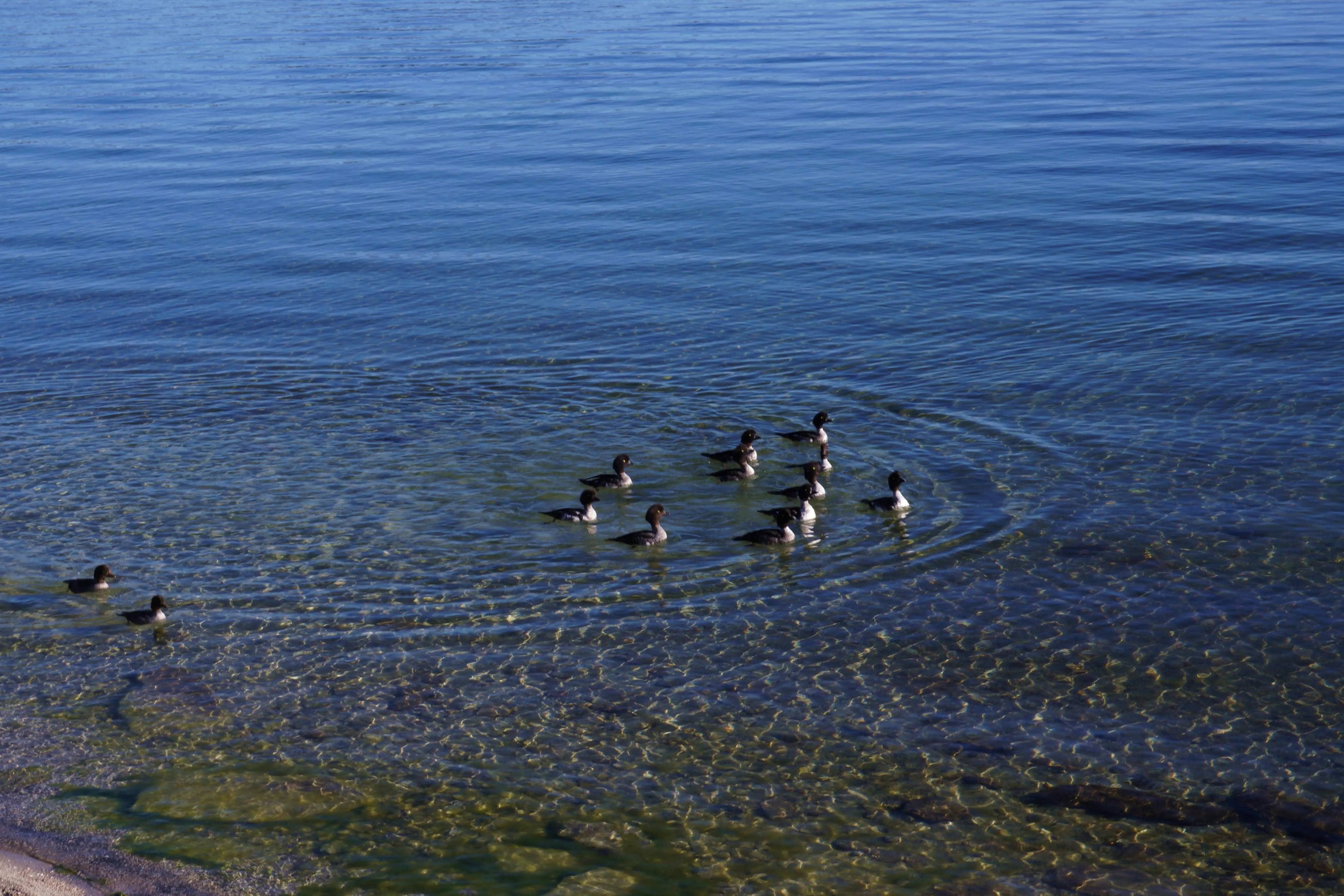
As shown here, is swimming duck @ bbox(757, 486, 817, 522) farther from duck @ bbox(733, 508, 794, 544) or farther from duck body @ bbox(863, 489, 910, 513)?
duck body @ bbox(863, 489, 910, 513)

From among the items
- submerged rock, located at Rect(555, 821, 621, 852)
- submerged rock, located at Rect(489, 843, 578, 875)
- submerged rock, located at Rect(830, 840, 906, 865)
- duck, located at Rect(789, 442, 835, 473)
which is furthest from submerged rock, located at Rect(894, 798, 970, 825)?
duck, located at Rect(789, 442, 835, 473)

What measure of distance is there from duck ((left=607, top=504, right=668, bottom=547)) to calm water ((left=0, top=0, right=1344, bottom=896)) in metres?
0.28

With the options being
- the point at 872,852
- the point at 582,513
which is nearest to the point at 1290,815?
the point at 872,852

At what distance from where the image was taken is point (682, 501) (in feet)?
69.8

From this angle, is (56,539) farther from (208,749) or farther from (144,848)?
(144,848)

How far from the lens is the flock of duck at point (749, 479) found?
19828 millimetres

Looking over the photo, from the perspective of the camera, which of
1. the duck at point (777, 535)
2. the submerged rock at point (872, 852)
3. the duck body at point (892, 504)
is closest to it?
the submerged rock at point (872, 852)

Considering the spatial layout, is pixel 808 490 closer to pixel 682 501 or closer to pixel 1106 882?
pixel 682 501

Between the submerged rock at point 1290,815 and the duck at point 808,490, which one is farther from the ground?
the duck at point 808,490

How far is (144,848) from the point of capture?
13039mm

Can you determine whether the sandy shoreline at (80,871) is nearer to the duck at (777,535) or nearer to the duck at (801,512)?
the duck at (777,535)

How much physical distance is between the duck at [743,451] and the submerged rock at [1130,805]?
29.1 feet

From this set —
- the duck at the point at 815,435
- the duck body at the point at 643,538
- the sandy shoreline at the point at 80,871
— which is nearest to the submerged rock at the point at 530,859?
the sandy shoreline at the point at 80,871

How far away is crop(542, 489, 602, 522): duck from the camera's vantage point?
2045 cm
